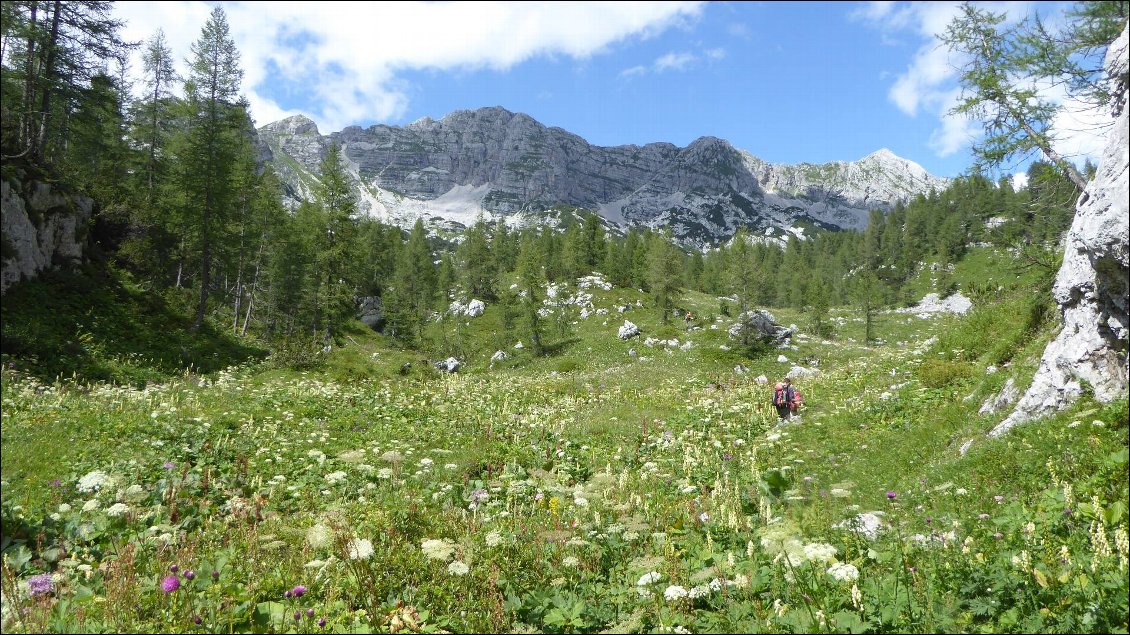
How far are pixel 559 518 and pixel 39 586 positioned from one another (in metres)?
5.22

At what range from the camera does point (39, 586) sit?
4.32m

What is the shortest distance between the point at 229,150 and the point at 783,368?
36.2m

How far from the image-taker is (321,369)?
22281 mm

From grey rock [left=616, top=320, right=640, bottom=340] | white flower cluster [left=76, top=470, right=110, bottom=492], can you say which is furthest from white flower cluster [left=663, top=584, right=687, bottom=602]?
grey rock [left=616, top=320, right=640, bottom=340]

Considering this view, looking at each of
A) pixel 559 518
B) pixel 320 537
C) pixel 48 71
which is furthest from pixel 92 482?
pixel 48 71

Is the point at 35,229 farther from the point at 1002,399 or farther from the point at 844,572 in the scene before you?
the point at 1002,399

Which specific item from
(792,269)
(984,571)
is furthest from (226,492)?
(792,269)

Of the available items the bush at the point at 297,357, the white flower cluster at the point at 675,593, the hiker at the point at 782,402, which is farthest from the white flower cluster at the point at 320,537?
the bush at the point at 297,357

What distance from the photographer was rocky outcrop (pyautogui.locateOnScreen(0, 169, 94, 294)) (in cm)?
1552

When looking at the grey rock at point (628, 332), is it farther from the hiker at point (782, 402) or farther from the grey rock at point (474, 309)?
the grey rock at point (474, 309)

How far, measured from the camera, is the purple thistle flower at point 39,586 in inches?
168

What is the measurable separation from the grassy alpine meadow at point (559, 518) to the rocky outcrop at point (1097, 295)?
555 mm

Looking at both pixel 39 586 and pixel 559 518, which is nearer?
pixel 39 586

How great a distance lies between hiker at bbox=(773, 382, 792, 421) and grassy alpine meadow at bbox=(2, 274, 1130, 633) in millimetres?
828
